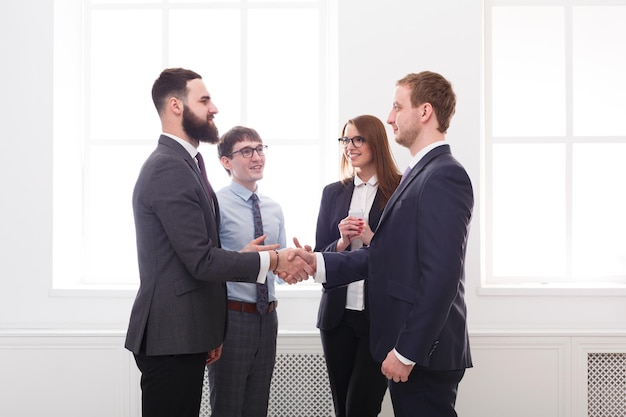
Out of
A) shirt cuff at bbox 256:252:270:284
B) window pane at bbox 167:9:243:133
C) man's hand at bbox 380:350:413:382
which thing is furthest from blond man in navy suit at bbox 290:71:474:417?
window pane at bbox 167:9:243:133

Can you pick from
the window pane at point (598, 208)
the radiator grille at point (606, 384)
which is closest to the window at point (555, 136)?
the window pane at point (598, 208)

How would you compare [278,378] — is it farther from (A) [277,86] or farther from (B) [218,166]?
(A) [277,86]

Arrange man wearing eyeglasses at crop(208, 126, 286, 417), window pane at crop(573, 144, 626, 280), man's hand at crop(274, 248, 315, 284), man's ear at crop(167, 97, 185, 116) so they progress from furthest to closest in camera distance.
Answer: window pane at crop(573, 144, 626, 280)
man wearing eyeglasses at crop(208, 126, 286, 417)
man's hand at crop(274, 248, 315, 284)
man's ear at crop(167, 97, 185, 116)

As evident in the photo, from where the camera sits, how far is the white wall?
3.07 meters

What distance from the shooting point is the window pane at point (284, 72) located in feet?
11.5

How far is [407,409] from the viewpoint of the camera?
69.6 inches

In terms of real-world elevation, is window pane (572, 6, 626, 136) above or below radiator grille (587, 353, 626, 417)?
above

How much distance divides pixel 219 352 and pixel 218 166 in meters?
1.62

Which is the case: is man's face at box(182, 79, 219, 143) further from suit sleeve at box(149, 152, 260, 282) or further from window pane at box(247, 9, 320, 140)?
window pane at box(247, 9, 320, 140)

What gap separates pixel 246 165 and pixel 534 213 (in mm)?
1887

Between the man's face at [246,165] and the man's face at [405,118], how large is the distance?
0.79 metres

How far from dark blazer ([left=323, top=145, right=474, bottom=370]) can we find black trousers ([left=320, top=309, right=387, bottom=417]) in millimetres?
471

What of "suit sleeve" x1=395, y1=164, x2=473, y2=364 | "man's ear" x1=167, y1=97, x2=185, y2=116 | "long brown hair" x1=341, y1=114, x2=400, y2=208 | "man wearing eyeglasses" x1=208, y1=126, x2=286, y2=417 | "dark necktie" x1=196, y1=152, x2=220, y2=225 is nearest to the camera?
"suit sleeve" x1=395, y1=164, x2=473, y2=364

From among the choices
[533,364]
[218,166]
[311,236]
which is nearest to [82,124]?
[218,166]
